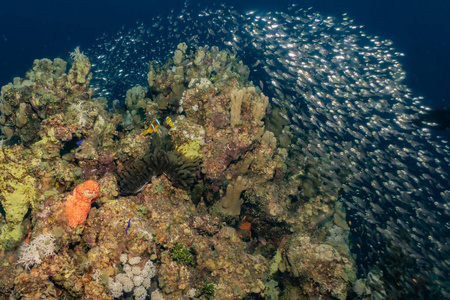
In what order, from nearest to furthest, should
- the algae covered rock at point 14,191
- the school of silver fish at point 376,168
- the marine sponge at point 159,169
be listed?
the algae covered rock at point 14,191
the marine sponge at point 159,169
the school of silver fish at point 376,168

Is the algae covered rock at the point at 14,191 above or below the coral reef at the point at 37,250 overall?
above

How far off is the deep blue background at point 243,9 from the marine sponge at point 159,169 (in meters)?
13.9

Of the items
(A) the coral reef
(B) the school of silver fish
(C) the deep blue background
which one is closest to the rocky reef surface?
(A) the coral reef

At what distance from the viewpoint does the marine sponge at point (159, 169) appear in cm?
562

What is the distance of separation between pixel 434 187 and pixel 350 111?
5.73 meters

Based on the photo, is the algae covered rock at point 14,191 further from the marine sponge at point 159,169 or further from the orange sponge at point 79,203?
the marine sponge at point 159,169

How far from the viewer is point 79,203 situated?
14.4ft

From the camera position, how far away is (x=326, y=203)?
30.2ft

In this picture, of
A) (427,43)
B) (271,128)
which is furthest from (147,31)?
(427,43)

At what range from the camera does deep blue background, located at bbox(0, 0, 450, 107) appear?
136ft

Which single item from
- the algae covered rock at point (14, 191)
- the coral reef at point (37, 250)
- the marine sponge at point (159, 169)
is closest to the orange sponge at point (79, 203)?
the coral reef at point (37, 250)

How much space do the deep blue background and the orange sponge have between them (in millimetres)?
14869

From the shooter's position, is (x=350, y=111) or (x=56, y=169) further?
(x=350, y=111)

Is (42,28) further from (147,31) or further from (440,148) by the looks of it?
(440,148)
